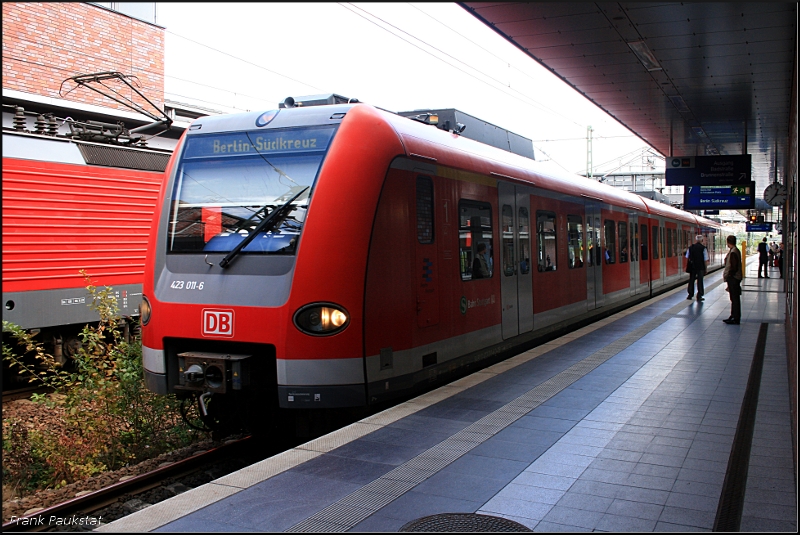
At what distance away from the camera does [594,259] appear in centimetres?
1398

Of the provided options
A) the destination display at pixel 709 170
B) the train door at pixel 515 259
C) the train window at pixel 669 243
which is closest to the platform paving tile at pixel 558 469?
the train door at pixel 515 259

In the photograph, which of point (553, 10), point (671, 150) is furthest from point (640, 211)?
point (553, 10)

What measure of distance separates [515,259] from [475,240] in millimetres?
1514

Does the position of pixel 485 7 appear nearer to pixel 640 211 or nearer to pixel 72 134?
pixel 72 134

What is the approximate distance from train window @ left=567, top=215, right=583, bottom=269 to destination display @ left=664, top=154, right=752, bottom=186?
5.30 metres

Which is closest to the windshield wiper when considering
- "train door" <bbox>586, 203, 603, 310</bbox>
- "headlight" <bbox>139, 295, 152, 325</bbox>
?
"headlight" <bbox>139, 295, 152, 325</bbox>

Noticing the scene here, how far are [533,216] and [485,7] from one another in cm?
387

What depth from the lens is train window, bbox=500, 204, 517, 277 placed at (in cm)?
940

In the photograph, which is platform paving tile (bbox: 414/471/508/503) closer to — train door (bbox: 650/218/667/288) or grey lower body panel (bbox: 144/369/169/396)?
grey lower body panel (bbox: 144/369/169/396)

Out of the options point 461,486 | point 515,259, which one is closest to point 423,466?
point 461,486

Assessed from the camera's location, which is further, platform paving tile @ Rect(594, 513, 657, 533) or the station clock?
the station clock

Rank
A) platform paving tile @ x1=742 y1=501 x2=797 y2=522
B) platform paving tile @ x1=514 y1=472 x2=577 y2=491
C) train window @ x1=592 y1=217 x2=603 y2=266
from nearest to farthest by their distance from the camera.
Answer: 1. platform paving tile @ x1=742 y1=501 x2=797 y2=522
2. platform paving tile @ x1=514 y1=472 x2=577 y2=491
3. train window @ x1=592 y1=217 x2=603 y2=266

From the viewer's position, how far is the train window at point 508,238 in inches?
370

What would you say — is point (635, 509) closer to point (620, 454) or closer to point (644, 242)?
point (620, 454)
